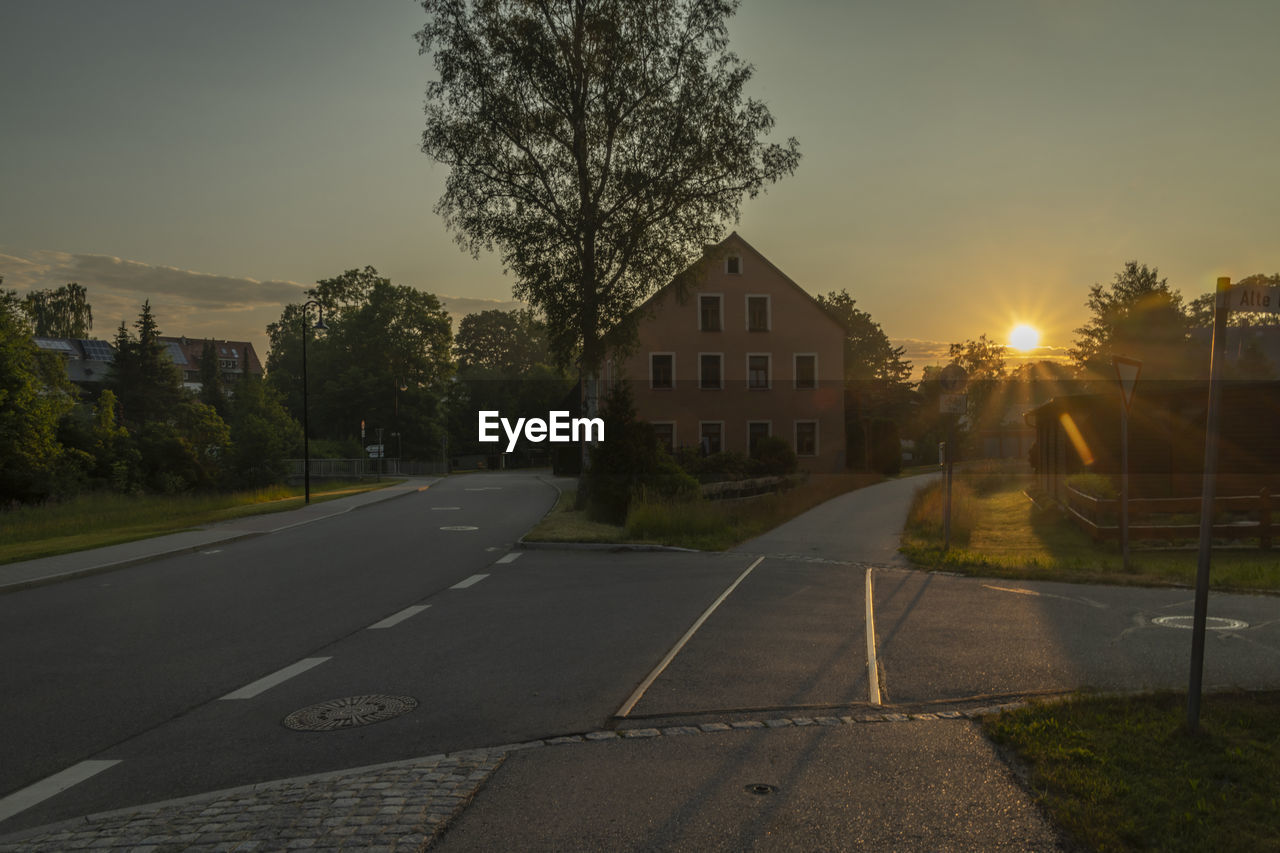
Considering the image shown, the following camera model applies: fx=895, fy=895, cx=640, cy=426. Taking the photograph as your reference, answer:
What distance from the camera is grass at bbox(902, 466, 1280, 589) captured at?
1167 cm

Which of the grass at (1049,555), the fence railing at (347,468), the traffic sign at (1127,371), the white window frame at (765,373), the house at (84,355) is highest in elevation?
the house at (84,355)

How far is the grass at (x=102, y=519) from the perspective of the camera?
58.5ft

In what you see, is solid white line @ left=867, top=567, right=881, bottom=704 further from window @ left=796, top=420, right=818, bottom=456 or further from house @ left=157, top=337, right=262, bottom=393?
house @ left=157, top=337, right=262, bottom=393

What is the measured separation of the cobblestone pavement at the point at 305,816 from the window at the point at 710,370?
133ft

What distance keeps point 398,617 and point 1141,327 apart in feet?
255

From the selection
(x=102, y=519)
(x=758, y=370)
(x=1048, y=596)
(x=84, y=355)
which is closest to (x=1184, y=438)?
(x=1048, y=596)

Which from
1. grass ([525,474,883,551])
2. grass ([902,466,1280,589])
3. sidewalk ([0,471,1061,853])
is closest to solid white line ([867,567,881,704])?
sidewalk ([0,471,1061,853])

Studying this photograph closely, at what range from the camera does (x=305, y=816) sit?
3.91m

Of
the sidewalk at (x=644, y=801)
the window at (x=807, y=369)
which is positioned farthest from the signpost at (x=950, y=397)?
the window at (x=807, y=369)

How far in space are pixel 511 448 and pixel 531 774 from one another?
3558 inches

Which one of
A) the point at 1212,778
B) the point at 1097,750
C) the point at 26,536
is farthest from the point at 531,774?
the point at 26,536

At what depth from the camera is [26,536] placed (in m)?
21.7

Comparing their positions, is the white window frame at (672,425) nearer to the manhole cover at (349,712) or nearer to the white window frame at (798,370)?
the white window frame at (798,370)

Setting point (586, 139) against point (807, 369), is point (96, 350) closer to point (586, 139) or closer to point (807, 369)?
point (807, 369)
